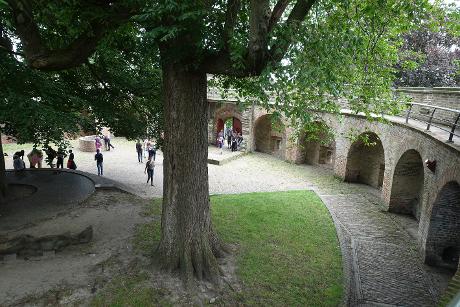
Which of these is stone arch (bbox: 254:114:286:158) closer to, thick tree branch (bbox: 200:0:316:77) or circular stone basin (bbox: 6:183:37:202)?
circular stone basin (bbox: 6:183:37:202)

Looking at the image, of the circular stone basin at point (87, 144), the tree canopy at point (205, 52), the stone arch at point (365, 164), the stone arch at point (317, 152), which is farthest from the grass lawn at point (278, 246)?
the circular stone basin at point (87, 144)

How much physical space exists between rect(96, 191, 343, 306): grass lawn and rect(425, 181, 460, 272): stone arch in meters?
2.73

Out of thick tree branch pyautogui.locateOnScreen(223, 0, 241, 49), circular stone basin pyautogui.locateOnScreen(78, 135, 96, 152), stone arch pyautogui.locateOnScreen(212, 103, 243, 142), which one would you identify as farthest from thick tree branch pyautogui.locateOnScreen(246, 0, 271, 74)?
circular stone basin pyautogui.locateOnScreen(78, 135, 96, 152)

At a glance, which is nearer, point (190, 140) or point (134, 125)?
point (190, 140)

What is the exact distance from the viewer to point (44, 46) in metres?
6.38

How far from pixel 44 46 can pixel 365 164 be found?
16.1 metres

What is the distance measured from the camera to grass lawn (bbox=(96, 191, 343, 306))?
309 inches

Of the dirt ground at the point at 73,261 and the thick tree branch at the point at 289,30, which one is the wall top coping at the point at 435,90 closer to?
the thick tree branch at the point at 289,30

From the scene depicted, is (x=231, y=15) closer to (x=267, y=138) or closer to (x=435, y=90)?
(x=435, y=90)

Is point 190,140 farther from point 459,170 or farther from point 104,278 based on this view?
point 459,170

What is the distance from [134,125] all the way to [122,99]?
99 cm

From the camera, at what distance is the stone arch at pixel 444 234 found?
32.4 feet

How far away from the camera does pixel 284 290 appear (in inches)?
314

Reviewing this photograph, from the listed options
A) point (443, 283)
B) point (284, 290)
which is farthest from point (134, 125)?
point (443, 283)
